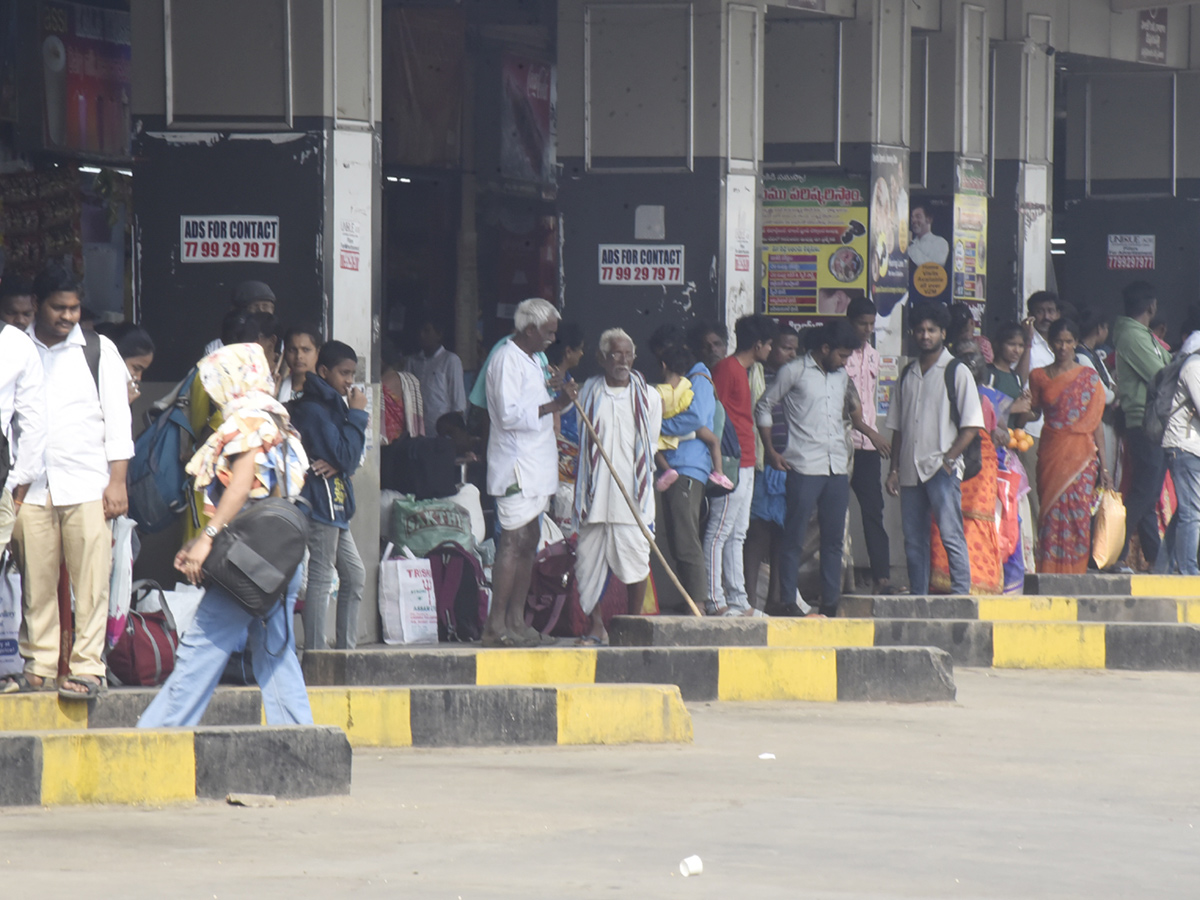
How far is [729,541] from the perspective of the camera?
1134 cm

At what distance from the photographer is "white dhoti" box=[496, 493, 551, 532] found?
9891 mm

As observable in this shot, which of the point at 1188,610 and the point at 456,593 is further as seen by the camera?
the point at 1188,610

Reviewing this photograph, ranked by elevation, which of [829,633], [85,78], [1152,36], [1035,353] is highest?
[1152,36]

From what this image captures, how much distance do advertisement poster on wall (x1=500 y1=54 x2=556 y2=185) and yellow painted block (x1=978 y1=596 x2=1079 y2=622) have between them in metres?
5.42

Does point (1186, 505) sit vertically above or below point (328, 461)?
below

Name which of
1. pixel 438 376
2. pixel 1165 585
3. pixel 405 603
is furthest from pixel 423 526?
pixel 1165 585

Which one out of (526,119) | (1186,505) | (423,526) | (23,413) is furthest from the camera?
(526,119)

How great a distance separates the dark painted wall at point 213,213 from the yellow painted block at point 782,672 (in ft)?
8.34

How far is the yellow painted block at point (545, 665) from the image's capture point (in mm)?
8961

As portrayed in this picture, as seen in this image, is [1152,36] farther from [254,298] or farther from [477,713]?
[477,713]

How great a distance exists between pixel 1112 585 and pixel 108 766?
7.59 meters

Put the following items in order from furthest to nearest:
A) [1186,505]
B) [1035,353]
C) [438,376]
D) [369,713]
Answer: [438,376] → [1035,353] → [1186,505] → [369,713]

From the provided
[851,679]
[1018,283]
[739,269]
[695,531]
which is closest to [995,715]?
[851,679]

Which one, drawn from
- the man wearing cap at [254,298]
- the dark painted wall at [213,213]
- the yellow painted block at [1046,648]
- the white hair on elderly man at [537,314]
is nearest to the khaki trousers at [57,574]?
the man wearing cap at [254,298]
